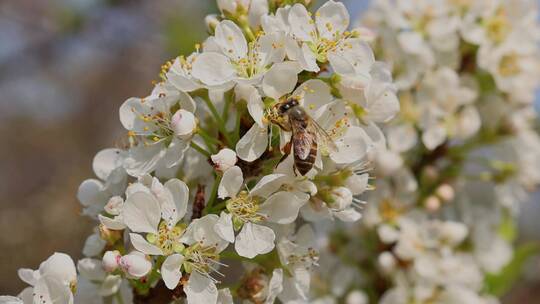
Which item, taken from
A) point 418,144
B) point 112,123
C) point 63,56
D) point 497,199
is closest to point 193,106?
point 418,144

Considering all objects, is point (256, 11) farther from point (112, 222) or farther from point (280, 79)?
point (112, 222)

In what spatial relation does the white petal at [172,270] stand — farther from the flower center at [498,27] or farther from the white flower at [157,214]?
the flower center at [498,27]

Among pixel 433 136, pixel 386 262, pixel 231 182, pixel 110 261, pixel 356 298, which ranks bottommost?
pixel 356 298

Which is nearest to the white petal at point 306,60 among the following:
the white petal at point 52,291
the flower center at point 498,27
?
the white petal at point 52,291

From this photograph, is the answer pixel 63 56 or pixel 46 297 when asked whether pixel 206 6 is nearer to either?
pixel 63 56

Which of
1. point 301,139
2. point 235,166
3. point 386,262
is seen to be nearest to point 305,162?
point 301,139
